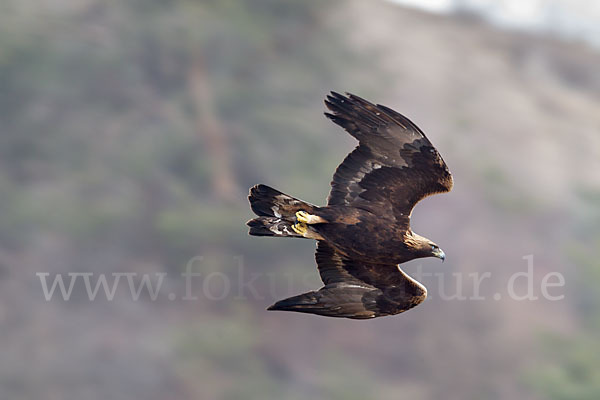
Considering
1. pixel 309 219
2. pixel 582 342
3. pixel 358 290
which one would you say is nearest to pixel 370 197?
pixel 309 219

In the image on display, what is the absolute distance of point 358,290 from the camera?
8.94m

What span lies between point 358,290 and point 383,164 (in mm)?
1269

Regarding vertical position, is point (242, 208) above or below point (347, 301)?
above

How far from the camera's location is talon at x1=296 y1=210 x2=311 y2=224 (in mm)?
8234

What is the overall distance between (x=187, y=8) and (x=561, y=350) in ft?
55.7

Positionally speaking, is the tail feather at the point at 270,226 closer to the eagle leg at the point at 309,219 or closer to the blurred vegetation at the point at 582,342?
the eagle leg at the point at 309,219

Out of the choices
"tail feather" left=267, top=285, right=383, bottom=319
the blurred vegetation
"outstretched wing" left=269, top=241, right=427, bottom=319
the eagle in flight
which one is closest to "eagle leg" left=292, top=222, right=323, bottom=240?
the eagle in flight

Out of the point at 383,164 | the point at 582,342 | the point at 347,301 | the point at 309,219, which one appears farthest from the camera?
the point at 582,342

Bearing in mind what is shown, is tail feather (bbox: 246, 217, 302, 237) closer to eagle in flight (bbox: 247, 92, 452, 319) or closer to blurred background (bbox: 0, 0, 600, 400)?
eagle in flight (bbox: 247, 92, 452, 319)

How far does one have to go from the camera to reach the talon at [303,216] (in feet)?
27.0

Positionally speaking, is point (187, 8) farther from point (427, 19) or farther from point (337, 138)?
point (427, 19)

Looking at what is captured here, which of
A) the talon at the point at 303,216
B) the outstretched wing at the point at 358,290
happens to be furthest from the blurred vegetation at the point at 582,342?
the talon at the point at 303,216

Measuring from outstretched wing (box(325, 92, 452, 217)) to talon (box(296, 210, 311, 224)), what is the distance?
33cm

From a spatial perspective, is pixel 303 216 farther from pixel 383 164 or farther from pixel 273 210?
pixel 383 164
